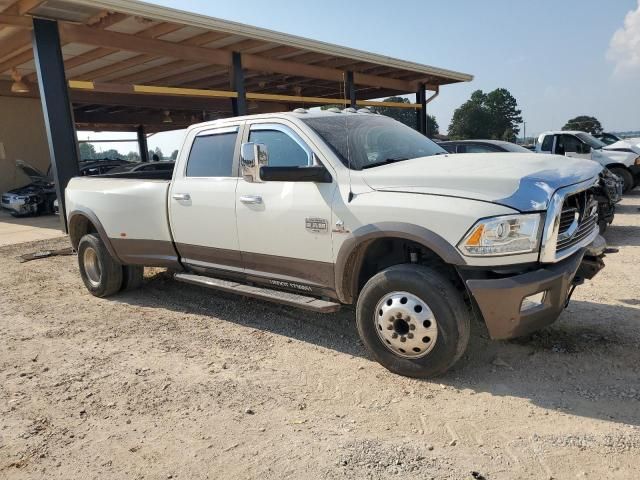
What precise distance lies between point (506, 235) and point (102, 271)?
15.7 ft

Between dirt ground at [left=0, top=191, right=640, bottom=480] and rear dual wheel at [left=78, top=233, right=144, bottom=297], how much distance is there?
3.02 ft

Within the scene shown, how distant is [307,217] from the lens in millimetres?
3971

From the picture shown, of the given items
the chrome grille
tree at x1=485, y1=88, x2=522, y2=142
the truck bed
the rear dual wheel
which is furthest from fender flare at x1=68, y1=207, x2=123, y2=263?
tree at x1=485, y1=88, x2=522, y2=142

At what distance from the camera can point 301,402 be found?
11.1ft

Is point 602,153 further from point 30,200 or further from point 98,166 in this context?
point 30,200

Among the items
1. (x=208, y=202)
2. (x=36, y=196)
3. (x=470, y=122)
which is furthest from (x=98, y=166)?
(x=470, y=122)

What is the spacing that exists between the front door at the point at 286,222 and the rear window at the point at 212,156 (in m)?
0.25

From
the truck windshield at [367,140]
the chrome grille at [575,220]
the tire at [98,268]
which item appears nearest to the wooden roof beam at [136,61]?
the tire at [98,268]

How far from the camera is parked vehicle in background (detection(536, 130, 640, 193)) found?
1209 cm

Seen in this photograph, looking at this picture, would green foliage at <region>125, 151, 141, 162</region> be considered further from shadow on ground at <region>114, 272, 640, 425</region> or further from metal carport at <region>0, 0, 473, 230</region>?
shadow on ground at <region>114, 272, 640, 425</region>

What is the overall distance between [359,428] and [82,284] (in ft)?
Answer: 17.5

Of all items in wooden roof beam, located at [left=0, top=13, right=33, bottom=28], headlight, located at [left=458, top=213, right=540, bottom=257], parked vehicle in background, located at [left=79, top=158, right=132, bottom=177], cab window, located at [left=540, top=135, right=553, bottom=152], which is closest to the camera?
headlight, located at [left=458, top=213, right=540, bottom=257]

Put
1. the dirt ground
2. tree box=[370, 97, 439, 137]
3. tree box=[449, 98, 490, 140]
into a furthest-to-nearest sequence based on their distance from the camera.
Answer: tree box=[449, 98, 490, 140], tree box=[370, 97, 439, 137], the dirt ground

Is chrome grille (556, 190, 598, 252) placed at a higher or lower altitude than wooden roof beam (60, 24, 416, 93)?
lower
